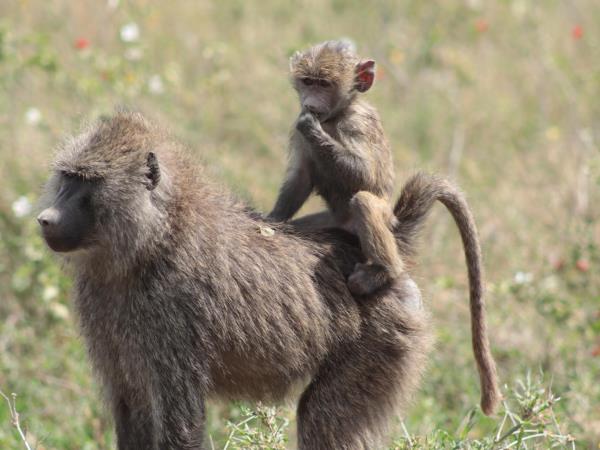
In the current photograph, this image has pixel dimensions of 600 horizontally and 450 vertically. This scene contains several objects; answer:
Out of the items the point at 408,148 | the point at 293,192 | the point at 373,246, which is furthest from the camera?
the point at 408,148

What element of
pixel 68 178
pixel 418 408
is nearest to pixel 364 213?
pixel 68 178

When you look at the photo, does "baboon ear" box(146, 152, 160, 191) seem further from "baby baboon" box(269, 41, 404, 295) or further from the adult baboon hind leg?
the adult baboon hind leg

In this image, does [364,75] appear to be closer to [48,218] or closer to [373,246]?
[373,246]

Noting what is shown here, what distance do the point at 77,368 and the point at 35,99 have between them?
2.92 meters

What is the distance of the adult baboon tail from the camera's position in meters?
3.76

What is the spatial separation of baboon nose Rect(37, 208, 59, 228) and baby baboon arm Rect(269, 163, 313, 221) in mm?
1053

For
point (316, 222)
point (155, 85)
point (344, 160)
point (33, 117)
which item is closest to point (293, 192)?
point (316, 222)

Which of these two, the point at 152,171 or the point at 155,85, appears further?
the point at 155,85

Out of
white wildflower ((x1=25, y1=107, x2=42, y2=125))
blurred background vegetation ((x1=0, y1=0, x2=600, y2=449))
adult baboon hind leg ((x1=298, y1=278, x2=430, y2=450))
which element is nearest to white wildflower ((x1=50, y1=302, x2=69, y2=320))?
blurred background vegetation ((x1=0, y1=0, x2=600, y2=449))

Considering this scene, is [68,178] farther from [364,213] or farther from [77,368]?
[77,368]

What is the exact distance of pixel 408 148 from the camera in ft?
27.1

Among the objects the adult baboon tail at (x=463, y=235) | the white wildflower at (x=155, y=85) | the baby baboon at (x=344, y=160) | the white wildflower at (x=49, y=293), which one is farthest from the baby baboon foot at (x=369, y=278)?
the white wildflower at (x=155, y=85)

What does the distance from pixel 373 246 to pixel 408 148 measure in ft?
15.7

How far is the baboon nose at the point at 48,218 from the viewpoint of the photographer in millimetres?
3172
